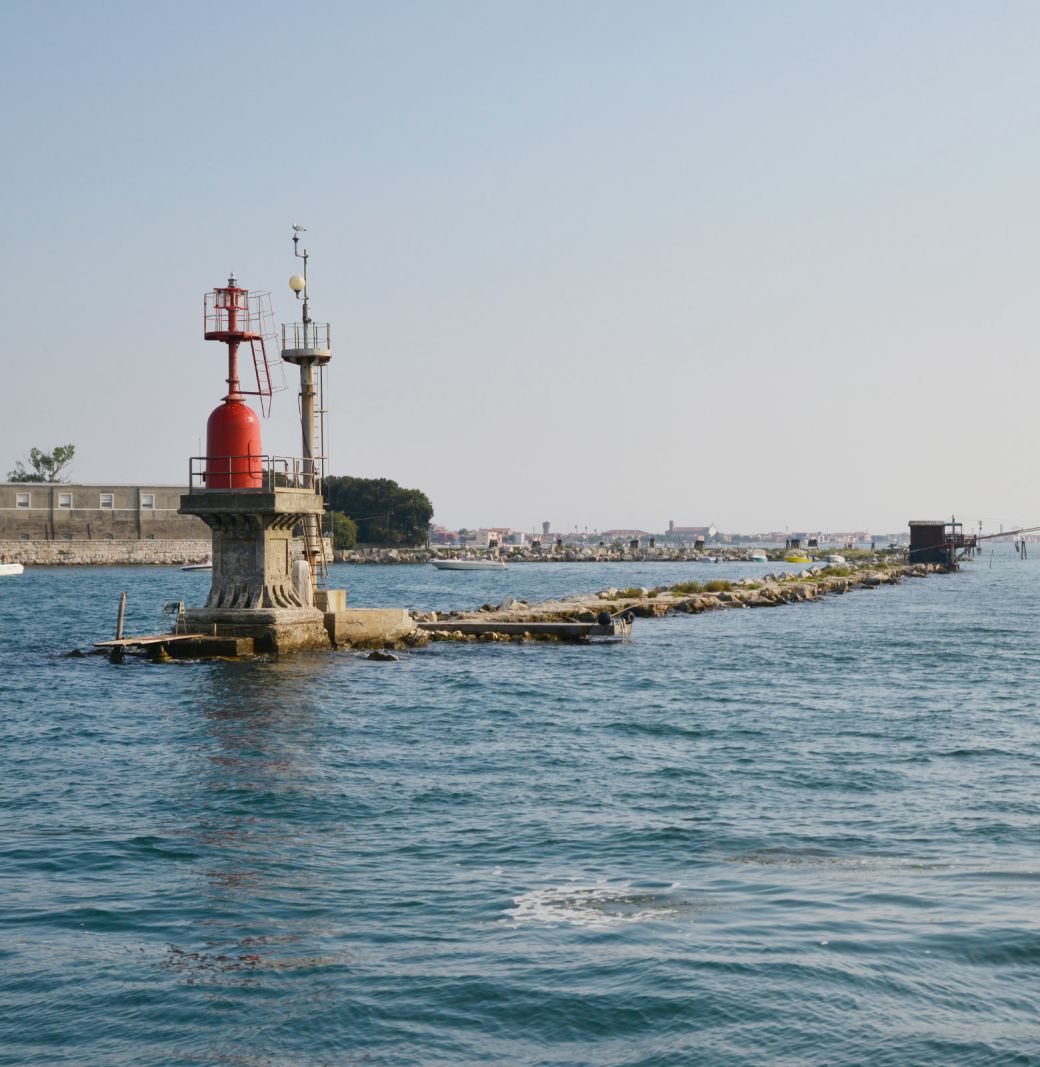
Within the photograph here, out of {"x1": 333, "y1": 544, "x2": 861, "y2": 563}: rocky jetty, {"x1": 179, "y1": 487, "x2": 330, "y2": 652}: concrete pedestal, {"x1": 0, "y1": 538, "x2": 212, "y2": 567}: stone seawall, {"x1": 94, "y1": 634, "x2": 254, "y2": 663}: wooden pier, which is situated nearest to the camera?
{"x1": 179, "y1": 487, "x2": 330, "y2": 652}: concrete pedestal

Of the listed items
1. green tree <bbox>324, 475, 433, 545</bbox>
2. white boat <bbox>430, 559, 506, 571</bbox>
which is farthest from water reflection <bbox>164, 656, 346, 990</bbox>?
green tree <bbox>324, 475, 433, 545</bbox>

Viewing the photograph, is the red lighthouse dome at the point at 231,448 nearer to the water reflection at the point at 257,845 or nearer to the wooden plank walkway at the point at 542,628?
the water reflection at the point at 257,845

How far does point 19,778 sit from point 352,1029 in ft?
37.1

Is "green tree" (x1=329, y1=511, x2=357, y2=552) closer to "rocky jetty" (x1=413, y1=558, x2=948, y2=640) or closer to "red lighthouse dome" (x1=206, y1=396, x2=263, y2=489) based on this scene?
"rocky jetty" (x1=413, y1=558, x2=948, y2=640)

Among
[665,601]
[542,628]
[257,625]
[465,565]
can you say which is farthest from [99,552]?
[257,625]

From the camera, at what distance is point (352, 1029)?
360 inches

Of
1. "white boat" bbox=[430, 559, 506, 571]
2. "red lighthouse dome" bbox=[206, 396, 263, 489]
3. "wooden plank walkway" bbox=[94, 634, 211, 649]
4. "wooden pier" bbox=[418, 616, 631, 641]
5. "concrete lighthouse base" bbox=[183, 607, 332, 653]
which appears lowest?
"wooden pier" bbox=[418, 616, 631, 641]

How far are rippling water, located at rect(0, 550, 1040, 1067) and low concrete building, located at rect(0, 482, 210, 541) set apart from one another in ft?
325

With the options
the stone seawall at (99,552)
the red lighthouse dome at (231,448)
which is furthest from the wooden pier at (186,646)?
the stone seawall at (99,552)

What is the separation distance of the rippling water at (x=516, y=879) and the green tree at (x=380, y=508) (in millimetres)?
135165

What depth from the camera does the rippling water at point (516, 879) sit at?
9.17 metres

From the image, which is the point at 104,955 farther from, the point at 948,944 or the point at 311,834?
the point at 948,944

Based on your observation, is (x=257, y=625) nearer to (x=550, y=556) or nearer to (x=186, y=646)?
(x=186, y=646)

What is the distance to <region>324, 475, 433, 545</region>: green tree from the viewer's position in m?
163
